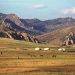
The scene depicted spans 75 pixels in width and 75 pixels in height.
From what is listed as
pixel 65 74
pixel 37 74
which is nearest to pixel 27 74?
pixel 37 74

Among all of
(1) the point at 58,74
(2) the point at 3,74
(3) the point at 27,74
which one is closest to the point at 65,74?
(1) the point at 58,74

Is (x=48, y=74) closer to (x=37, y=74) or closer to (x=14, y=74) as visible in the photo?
(x=37, y=74)

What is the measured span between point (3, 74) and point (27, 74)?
12.0ft

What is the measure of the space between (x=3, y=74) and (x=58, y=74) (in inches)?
327

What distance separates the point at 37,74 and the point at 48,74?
1663 mm

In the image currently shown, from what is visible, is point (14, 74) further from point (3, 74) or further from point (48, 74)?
point (48, 74)

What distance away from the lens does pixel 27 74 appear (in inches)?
2199

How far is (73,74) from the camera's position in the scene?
55.4 meters

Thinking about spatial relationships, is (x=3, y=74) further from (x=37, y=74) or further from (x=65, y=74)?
(x=65, y=74)

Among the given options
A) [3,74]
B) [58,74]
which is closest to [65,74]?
[58,74]

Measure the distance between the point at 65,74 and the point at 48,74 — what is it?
2563 mm

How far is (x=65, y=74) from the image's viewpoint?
55.4 metres

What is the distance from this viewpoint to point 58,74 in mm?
55562

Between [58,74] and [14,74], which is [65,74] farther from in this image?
[14,74]
